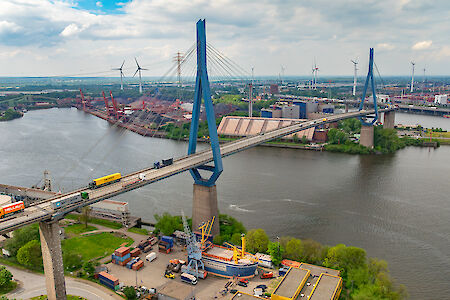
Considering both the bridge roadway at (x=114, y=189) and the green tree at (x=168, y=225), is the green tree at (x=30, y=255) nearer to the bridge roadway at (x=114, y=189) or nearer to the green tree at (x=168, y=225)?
the bridge roadway at (x=114, y=189)

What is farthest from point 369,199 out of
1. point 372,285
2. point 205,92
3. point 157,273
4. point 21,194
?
point 21,194

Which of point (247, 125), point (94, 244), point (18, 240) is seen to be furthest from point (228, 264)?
point (247, 125)

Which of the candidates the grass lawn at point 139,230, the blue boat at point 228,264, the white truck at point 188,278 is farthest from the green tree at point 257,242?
the grass lawn at point 139,230

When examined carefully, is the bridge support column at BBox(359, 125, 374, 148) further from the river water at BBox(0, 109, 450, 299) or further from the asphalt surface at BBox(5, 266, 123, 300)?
the asphalt surface at BBox(5, 266, 123, 300)

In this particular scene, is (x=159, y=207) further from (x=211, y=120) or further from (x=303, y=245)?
(x=303, y=245)

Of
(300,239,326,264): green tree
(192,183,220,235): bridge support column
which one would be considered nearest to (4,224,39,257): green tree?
(192,183,220,235): bridge support column

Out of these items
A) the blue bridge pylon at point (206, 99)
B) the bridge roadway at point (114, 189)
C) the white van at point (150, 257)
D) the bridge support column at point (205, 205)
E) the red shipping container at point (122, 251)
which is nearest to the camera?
the bridge roadway at point (114, 189)
